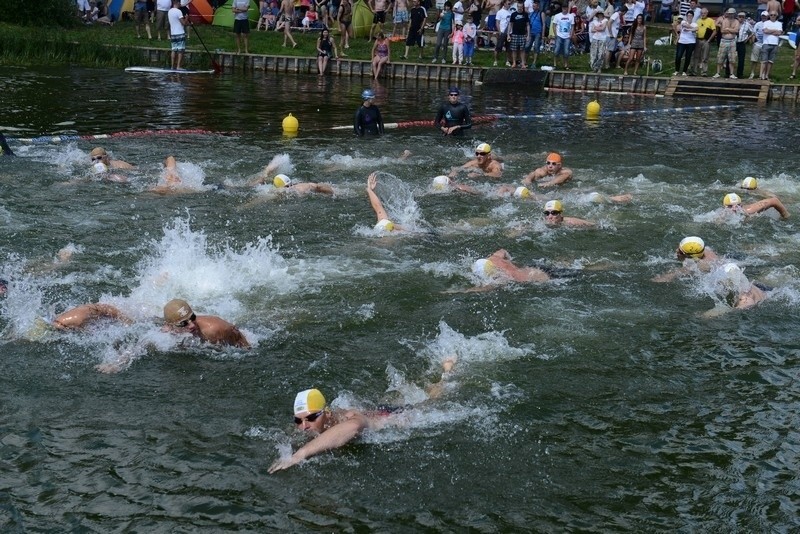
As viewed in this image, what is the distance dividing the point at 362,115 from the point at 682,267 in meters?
9.97

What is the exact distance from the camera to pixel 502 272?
40.3 feet

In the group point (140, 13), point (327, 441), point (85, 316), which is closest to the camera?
point (327, 441)

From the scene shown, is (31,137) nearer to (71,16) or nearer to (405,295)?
(405,295)

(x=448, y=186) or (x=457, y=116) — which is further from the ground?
(x=457, y=116)

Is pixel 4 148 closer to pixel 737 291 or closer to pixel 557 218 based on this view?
pixel 557 218

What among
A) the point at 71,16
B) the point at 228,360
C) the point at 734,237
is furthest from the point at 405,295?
the point at 71,16

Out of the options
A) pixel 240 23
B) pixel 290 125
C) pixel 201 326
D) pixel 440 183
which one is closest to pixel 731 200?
pixel 440 183

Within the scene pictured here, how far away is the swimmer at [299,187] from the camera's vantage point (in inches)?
635

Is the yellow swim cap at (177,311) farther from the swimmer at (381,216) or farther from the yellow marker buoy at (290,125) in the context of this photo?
the yellow marker buoy at (290,125)

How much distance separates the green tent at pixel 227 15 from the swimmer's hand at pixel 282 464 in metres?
32.3

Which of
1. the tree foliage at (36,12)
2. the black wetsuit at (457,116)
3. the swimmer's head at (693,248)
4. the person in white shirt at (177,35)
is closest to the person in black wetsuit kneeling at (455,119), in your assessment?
the black wetsuit at (457,116)

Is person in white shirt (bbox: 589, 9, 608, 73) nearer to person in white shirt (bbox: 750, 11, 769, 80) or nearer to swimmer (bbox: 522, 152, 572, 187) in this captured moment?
person in white shirt (bbox: 750, 11, 769, 80)

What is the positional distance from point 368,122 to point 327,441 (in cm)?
1376

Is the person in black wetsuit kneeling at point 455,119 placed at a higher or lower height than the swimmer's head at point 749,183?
higher
